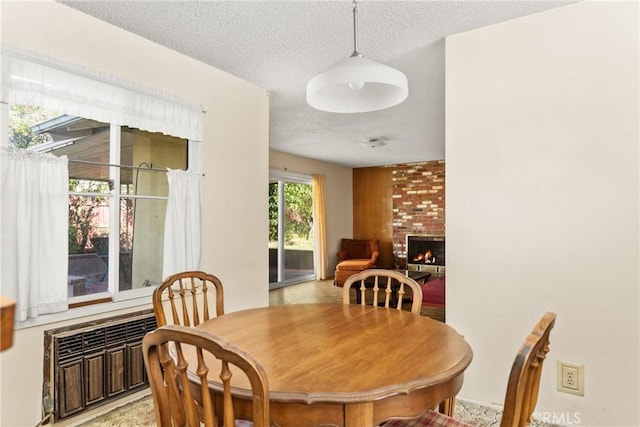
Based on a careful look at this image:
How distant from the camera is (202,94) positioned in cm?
299

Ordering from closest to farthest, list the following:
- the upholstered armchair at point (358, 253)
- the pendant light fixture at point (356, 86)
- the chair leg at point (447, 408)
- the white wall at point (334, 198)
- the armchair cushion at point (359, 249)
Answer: the pendant light fixture at point (356, 86)
the chair leg at point (447, 408)
the upholstered armchair at point (358, 253)
the white wall at point (334, 198)
the armchair cushion at point (359, 249)

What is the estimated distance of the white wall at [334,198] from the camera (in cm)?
773

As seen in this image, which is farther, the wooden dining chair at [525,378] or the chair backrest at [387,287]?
the chair backrest at [387,287]

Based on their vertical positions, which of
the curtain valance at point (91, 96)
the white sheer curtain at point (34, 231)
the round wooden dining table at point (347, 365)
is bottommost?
the round wooden dining table at point (347, 365)

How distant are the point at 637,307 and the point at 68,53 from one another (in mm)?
3458

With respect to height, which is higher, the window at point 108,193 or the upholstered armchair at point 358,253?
the window at point 108,193

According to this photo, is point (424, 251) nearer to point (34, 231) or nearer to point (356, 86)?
point (356, 86)

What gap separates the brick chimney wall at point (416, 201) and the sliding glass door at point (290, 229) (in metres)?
1.99

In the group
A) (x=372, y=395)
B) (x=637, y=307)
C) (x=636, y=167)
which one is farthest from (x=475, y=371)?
(x=372, y=395)

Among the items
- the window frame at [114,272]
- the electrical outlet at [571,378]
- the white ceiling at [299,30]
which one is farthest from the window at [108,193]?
the electrical outlet at [571,378]

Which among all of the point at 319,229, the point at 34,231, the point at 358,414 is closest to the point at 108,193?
the point at 34,231

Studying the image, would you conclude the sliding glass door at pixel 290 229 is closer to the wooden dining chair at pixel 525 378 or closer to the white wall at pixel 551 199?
the white wall at pixel 551 199

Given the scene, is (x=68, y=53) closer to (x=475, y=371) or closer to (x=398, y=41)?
(x=398, y=41)

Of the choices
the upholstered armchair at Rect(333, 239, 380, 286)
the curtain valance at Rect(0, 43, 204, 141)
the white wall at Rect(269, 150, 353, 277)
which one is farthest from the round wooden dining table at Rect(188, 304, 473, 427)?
the white wall at Rect(269, 150, 353, 277)
